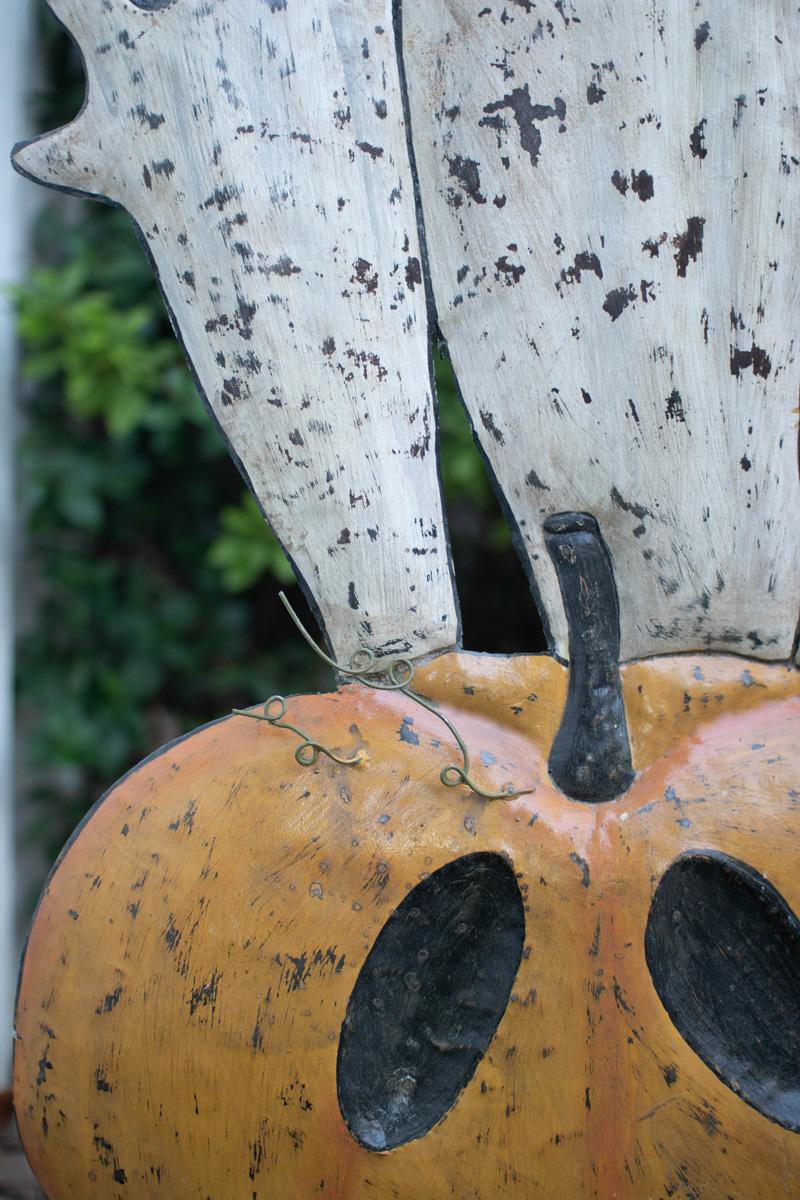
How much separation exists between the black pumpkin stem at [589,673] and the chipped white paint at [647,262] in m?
0.01

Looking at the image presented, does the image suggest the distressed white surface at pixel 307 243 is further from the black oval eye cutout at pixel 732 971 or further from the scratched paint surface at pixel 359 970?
the black oval eye cutout at pixel 732 971

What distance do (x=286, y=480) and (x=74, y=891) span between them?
34cm

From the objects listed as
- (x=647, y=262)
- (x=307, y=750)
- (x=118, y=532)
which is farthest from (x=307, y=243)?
(x=118, y=532)

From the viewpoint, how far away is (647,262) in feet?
2.71

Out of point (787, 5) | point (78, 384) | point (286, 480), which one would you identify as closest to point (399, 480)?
point (286, 480)

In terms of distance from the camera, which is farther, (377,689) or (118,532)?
(118,532)

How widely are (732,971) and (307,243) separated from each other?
0.60m

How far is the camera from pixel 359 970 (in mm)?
746

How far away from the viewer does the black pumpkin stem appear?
79cm

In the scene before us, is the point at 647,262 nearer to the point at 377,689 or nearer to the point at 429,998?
the point at 377,689

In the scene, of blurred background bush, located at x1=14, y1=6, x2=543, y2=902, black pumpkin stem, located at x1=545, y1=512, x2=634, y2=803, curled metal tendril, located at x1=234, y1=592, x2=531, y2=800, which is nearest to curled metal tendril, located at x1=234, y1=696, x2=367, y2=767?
curled metal tendril, located at x1=234, y1=592, x2=531, y2=800

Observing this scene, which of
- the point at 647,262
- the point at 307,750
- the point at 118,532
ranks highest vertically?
the point at 647,262

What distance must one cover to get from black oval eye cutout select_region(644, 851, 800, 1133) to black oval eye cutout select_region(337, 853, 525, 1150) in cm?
10

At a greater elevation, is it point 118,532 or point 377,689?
point 377,689
